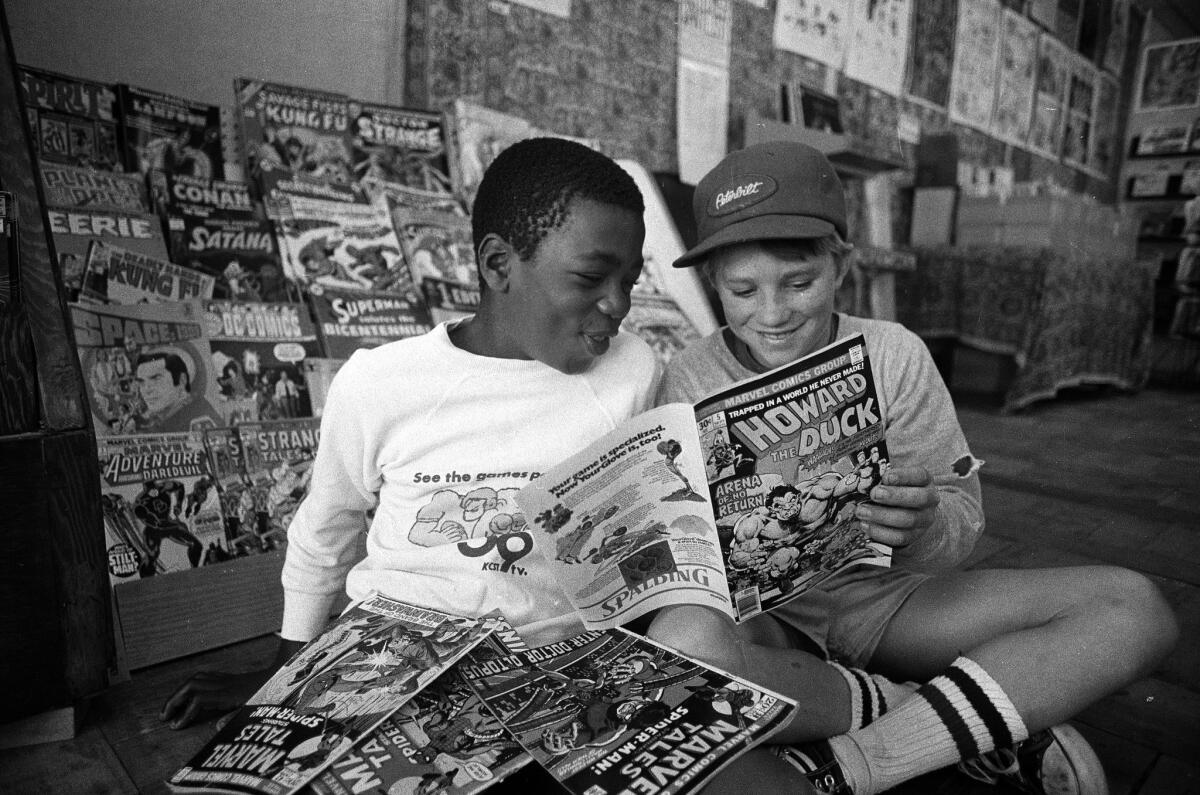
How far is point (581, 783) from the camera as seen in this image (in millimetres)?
571

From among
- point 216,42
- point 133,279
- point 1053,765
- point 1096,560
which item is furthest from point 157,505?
point 1096,560

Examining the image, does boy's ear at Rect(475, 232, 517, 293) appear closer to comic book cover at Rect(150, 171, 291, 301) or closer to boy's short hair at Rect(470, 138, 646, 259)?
boy's short hair at Rect(470, 138, 646, 259)

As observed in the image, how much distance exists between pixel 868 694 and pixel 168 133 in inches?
63.3

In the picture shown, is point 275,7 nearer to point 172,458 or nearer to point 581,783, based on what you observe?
point 172,458

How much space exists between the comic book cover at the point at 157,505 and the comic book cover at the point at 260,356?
0.12 meters

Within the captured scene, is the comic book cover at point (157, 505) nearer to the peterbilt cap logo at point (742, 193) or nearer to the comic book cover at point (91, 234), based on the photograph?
the comic book cover at point (91, 234)

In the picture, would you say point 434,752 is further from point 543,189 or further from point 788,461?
point 543,189

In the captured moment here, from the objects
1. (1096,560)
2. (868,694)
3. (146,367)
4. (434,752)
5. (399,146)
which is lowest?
(1096,560)

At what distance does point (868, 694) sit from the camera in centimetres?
87

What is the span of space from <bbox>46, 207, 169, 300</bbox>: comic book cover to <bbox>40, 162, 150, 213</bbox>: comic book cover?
0.02m

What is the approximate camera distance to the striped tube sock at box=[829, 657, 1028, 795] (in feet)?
2.49

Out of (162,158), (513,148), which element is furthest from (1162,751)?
(162,158)

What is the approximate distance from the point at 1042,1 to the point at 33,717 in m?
4.27

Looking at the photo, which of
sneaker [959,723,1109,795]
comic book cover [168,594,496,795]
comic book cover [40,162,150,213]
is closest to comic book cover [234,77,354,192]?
comic book cover [40,162,150,213]
